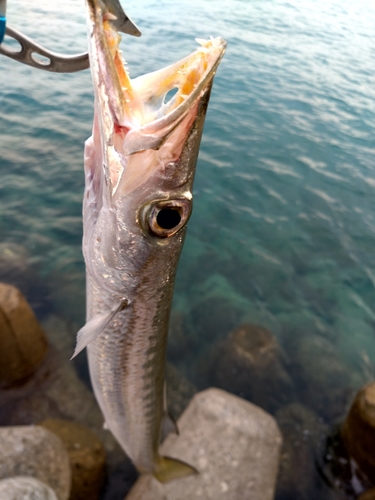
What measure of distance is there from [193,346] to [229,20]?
20.1m

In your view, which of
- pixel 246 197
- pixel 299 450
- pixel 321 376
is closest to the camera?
pixel 299 450

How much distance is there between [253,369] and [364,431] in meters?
1.61

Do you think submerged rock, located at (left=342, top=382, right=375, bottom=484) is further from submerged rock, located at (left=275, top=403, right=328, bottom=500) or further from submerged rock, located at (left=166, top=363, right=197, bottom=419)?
submerged rock, located at (left=166, top=363, right=197, bottom=419)

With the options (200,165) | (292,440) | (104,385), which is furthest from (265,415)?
(200,165)

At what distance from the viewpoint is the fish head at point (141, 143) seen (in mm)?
1555

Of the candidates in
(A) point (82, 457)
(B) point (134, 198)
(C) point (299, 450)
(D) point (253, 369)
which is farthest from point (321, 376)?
(B) point (134, 198)

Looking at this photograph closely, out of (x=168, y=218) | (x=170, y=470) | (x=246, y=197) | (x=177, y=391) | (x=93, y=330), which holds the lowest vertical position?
(x=177, y=391)

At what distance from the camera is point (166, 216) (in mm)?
1960

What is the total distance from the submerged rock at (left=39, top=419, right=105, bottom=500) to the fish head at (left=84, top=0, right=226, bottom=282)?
2.73 meters

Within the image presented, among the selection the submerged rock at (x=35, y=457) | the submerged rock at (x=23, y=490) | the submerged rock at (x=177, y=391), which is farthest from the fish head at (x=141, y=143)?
the submerged rock at (x=177, y=391)

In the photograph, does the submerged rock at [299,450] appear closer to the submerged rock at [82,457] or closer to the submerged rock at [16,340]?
the submerged rock at [82,457]

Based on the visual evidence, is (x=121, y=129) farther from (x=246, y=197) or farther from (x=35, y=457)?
(x=246, y=197)

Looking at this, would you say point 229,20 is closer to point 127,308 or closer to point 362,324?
point 362,324

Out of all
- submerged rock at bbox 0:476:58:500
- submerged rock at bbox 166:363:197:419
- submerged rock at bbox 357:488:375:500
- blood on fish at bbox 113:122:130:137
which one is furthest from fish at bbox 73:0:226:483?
submerged rock at bbox 357:488:375:500
